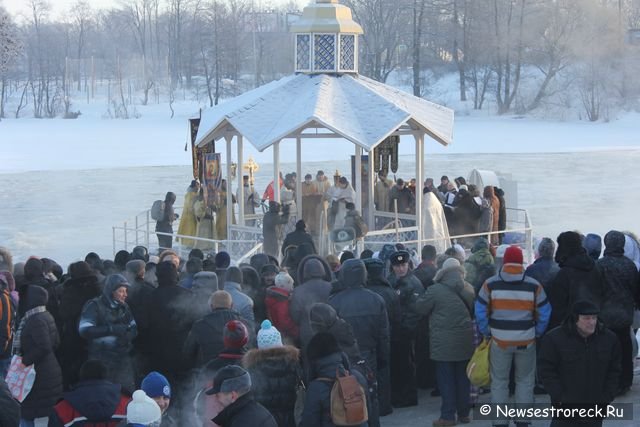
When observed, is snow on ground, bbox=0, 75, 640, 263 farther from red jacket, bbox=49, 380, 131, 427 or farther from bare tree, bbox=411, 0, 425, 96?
red jacket, bbox=49, 380, 131, 427

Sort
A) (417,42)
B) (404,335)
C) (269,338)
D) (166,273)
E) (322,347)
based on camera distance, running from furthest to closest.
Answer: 1. (417,42)
2. (404,335)
3. (166,273)
4. (269,338)
5. (322,347)

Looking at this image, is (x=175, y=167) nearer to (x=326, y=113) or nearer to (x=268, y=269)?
(x=326, y=113)

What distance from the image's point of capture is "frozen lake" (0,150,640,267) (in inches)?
837

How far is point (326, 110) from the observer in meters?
15.6

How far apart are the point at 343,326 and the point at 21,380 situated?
7.63 ft

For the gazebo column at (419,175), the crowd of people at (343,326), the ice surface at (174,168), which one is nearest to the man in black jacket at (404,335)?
the crowd of people at (343,326)

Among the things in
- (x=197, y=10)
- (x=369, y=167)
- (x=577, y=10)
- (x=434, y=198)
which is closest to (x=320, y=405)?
(x=434, y=198)

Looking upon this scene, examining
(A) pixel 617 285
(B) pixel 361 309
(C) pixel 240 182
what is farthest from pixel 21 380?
(C) pixel 240 182

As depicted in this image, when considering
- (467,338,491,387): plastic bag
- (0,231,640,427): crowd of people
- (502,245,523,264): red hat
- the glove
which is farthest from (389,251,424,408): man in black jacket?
the glove

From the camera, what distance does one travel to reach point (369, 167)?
682 inches

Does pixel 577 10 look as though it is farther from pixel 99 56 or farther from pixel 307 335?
pixel 307 335

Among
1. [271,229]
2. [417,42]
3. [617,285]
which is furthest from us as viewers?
[417,42]

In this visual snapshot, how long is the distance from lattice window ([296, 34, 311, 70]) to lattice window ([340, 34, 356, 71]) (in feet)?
1.68

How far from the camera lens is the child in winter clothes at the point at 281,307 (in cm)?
870
